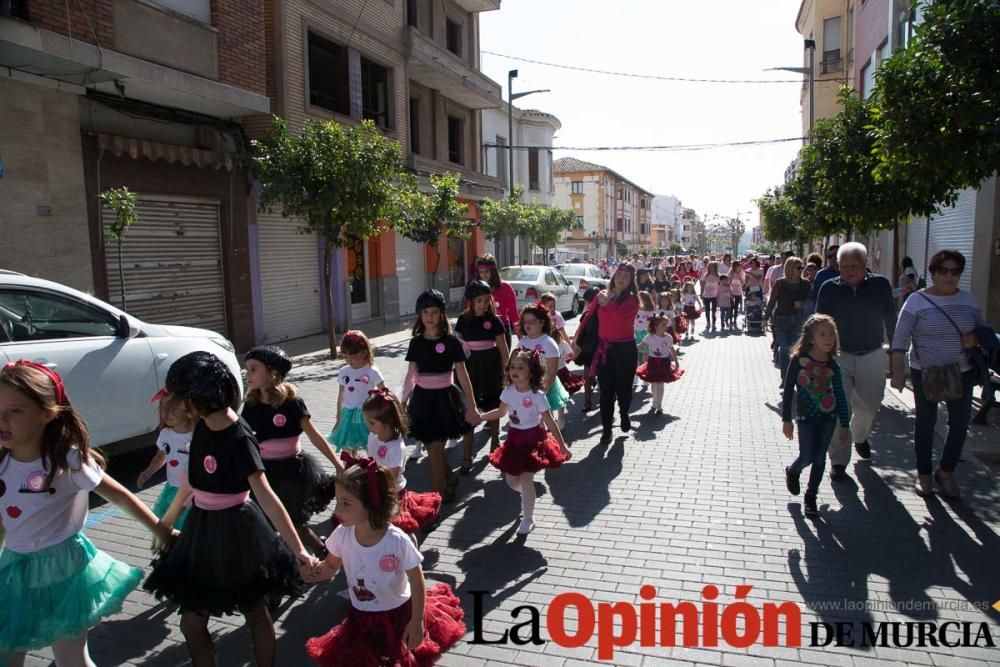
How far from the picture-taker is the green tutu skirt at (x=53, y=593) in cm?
273

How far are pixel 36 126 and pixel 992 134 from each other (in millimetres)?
11144

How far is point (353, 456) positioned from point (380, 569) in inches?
35.8

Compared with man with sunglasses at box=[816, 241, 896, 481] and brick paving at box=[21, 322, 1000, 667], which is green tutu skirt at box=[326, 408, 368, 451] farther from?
man with sunglasses at box=[816, 241, 896, 481]

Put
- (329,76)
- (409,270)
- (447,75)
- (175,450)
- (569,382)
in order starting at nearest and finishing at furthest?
(175,450) < (569,382) < (329,76) < (447,75) < (409,270)

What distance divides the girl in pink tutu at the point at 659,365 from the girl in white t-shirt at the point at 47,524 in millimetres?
6624

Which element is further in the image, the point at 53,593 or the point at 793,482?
the point at 793,482

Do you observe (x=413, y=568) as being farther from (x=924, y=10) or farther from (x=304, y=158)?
(x=304, y=158)

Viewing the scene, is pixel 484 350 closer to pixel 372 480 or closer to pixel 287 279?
pixel 372 480

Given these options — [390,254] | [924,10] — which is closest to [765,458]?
[924,10]

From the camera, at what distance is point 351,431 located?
569 centimetres

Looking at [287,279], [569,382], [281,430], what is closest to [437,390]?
[281,430]

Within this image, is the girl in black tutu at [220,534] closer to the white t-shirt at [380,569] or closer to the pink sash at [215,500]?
the pink sash at [215,500]

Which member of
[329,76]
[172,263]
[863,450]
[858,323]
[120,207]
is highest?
[329,76]

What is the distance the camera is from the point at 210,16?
1270cm
